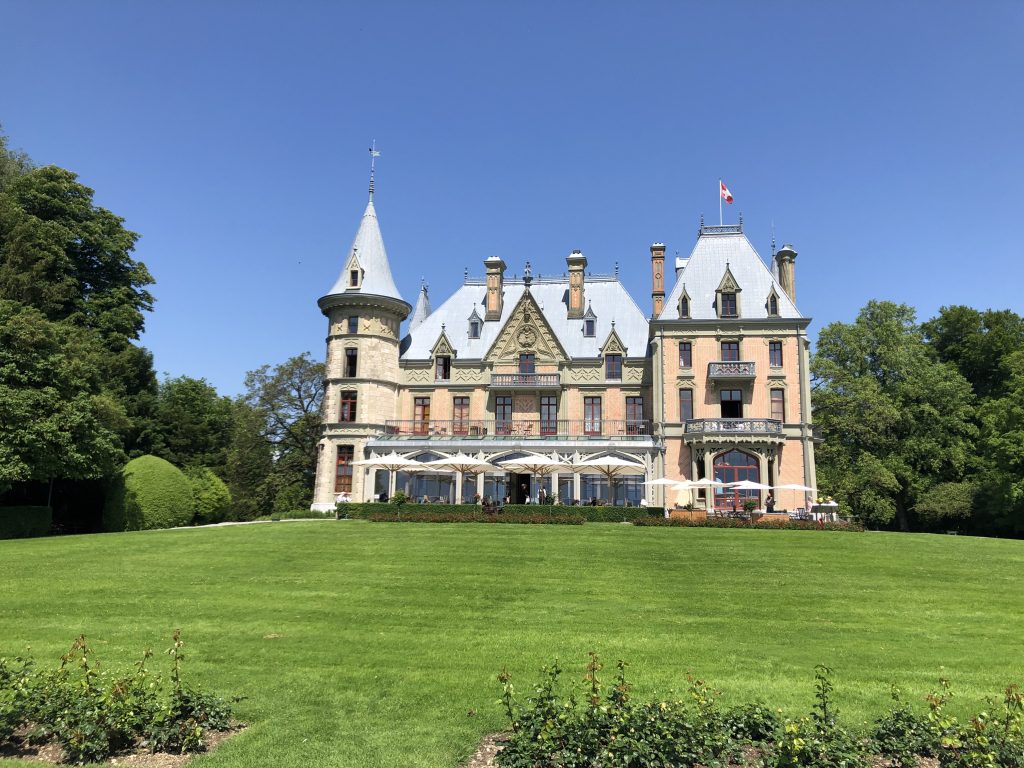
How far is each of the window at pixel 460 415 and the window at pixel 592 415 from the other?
24.5ft

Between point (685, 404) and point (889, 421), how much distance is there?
14.6m

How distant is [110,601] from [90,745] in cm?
806

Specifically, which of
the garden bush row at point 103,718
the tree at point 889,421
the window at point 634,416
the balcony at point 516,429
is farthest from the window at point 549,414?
the garden bush row at point 103,718

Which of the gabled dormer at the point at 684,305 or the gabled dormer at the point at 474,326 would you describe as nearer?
the gabled dormer at the point at 684,305

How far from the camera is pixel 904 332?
47312 mm

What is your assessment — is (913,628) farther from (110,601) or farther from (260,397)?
(260,397)

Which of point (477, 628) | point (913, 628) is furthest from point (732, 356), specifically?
point (477, 628)

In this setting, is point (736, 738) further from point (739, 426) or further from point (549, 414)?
point (549, 414)

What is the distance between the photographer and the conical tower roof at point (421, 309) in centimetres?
4847

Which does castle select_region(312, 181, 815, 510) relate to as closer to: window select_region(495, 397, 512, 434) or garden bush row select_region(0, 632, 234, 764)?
window select_region(495, 397, 512, 434)

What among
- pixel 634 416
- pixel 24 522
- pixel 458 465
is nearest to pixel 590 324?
pixel 634 416

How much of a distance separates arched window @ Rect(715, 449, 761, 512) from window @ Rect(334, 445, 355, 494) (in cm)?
2118

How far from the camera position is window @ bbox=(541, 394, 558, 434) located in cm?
4159

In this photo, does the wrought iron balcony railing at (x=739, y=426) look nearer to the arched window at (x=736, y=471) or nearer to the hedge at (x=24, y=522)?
the arched window at (x=736, y=471)
